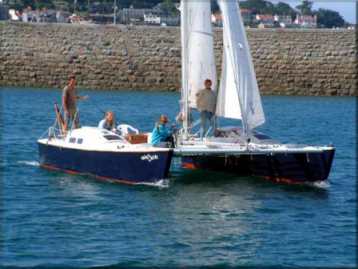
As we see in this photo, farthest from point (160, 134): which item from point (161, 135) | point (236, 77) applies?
point (236, 77)

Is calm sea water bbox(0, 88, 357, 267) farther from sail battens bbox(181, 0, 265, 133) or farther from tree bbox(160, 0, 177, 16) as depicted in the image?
tree bbox(160, 0, 177, 16)

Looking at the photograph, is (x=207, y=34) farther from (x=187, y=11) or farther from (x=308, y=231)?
(x=308, y=231)

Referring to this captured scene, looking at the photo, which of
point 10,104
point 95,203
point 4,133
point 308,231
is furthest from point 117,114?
point 308,231

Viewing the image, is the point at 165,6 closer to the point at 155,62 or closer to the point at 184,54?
the point at 155,62

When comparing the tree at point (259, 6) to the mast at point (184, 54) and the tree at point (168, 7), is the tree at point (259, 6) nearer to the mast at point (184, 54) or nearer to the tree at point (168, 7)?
the tree at point (168, 7)

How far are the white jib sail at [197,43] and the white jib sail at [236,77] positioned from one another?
0.44m

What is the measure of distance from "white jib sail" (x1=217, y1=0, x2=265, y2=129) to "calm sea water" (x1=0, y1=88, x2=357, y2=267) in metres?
1.32

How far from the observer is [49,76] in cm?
5194

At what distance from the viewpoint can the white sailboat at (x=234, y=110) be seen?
77.4 feet

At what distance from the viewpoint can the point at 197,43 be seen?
2514 centimetres

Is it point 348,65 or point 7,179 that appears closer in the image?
point 7,179

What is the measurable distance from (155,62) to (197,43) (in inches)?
1057

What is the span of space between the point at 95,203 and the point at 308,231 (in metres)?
4.02

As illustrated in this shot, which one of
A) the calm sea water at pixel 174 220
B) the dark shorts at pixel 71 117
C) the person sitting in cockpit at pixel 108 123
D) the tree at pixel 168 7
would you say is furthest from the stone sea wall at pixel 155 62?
the tree at pixel 168 7
